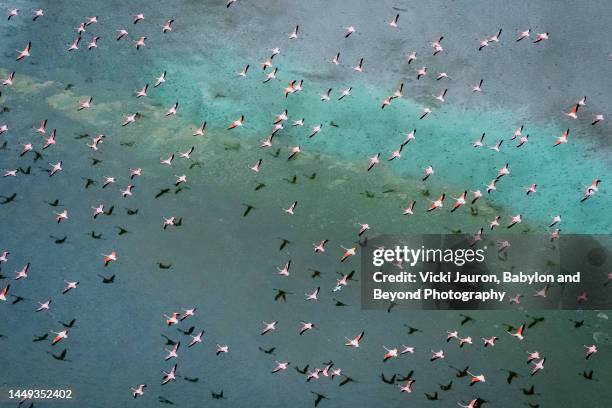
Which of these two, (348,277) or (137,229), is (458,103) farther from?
(137,229)

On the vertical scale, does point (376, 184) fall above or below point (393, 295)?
above

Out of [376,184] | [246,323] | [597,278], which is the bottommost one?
[246,323]

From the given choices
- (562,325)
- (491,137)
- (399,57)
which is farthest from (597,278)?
(399,57)

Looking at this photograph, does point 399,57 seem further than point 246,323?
Yes
